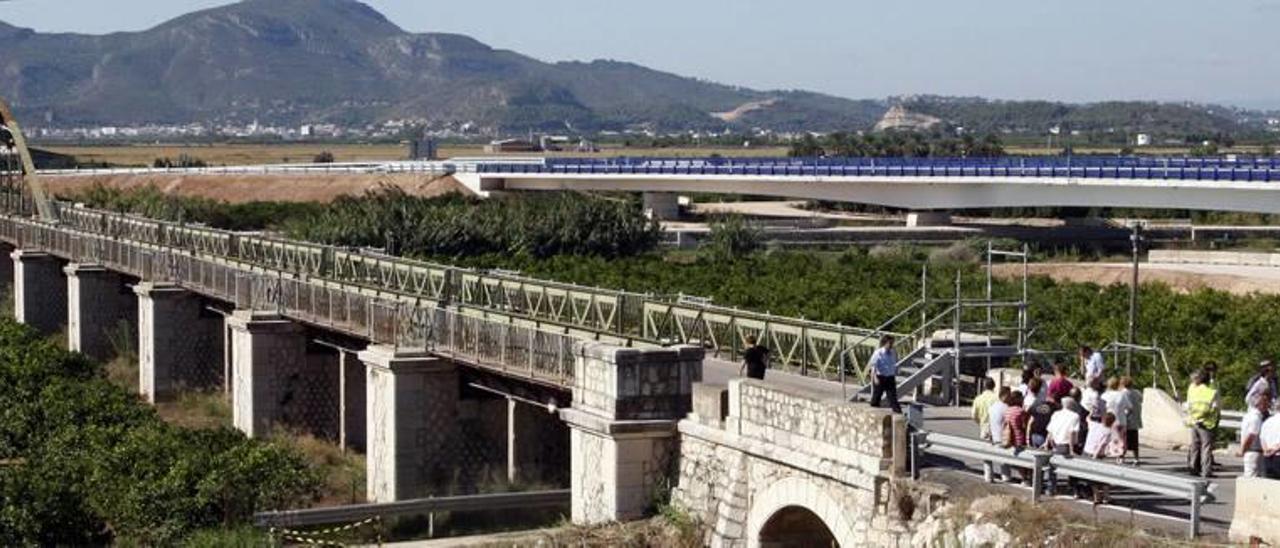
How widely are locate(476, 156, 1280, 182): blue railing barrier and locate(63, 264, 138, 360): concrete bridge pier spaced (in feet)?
97.6

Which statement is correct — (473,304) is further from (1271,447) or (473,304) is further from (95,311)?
(95,311)

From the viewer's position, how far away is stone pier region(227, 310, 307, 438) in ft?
110

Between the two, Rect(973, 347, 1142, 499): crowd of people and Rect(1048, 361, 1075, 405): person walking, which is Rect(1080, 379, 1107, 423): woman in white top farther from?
Rect(1048, 361, 1075, 405): person walking

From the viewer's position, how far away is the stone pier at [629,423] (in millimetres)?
20297

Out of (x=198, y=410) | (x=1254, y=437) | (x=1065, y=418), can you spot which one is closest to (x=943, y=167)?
(x=198, y=410)

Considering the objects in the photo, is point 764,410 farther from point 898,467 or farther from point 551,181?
point 551,181

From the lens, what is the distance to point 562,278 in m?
49.0

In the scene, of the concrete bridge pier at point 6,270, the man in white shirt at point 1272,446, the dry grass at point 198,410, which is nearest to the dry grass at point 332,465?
the dry grass at point 198,410

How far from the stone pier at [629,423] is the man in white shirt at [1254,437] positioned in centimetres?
597

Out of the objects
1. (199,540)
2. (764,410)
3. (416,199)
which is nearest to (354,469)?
(199,540)

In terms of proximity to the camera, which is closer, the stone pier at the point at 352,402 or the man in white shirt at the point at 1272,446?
the man in white shirt at the point at 1272,446

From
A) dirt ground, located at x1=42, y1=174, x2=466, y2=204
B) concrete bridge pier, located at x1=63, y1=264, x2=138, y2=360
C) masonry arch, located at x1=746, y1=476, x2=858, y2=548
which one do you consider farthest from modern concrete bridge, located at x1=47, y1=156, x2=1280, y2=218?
masonry arch, located at x1=746, y1=476, x2=858, y2=548

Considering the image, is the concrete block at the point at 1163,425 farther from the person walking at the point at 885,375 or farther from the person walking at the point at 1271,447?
the person walking at the point at 1271,447

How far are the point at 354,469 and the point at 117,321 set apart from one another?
1783 cm
